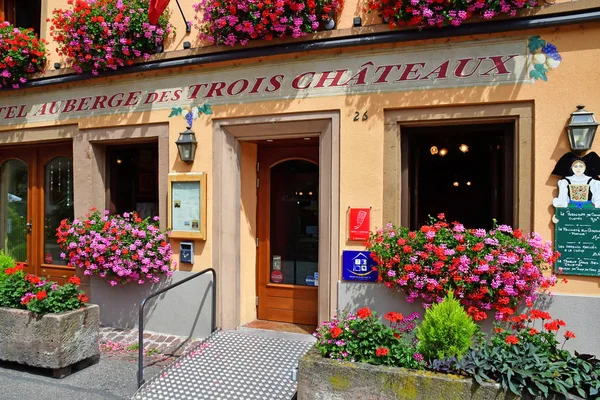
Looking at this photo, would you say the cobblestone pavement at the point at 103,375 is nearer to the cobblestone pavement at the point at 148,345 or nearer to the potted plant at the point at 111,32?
the cobblestone pavement at the point at 148,345

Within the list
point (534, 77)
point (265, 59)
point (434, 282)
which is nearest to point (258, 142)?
point (265, 59)

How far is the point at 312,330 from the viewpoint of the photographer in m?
5.47

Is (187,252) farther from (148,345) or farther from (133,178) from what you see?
(133,178)

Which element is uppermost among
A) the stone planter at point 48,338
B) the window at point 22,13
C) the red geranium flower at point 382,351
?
the window at point 22,13

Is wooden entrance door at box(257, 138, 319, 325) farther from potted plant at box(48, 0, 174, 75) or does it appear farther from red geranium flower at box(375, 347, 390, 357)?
red geranium flower at box(375, 347, 390, 357)

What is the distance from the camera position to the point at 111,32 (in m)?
5.59

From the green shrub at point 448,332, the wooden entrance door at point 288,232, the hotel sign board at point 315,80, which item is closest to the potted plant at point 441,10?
the hotel sign board at point 315,80

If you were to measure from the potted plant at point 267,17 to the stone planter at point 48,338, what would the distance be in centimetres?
366

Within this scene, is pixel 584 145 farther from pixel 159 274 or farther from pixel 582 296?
pixel 159 274

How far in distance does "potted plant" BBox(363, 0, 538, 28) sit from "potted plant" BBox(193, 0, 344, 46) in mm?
721

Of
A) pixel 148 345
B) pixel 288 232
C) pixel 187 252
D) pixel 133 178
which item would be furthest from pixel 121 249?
pixel 288 232

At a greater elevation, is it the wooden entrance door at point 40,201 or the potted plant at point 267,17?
the potted plant at point 267,17

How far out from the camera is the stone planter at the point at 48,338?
4.21 meters

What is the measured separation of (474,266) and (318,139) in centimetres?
249
